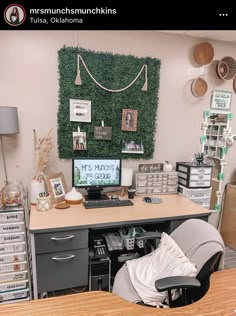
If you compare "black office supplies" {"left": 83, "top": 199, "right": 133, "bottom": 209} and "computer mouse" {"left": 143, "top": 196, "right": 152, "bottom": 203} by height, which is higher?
"black office supplies" {"left": 83, "top": 199, "right": 133, "bottom": 209}

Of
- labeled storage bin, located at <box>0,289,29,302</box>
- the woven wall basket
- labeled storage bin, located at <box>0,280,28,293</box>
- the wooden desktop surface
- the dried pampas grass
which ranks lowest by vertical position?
labeled storage bin, located at <box>0,289,29,302</box>

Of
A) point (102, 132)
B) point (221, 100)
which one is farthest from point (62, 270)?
point (221, 100)

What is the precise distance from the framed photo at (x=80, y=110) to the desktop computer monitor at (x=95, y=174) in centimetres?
44

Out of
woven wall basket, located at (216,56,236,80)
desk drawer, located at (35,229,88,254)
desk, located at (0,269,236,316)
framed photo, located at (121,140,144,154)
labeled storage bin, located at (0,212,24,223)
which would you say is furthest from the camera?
woven wall basket, located at (216,56,236,80)

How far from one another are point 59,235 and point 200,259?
932mm

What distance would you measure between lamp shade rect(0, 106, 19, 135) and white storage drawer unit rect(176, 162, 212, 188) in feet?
5.59

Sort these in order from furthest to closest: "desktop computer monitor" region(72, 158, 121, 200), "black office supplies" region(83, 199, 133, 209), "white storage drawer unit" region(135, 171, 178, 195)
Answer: "white storage drawer unit" region(135, 171, 178, 195)
"desktop computer monitor" region(72, 158, 121, 200)
"black office supplies" region(83, 199, 133, 209)

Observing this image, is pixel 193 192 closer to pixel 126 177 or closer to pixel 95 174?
pixel 126 177

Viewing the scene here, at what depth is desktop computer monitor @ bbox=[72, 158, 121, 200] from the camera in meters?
2.13

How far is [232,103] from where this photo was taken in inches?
114

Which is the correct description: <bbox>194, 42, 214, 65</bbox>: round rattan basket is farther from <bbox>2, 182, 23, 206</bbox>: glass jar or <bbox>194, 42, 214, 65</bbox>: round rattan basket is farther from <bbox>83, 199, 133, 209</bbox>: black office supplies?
<bbox>2, 182, 23, 206</bbox>: glass jar

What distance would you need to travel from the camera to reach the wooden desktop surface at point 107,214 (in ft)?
5.48

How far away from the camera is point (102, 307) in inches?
38.4
